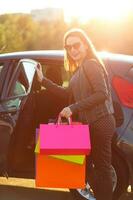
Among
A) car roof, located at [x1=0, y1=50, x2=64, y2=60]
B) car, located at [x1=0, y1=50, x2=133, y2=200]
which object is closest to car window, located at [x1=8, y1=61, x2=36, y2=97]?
car, located at [x1=0, y1=50, x2=133, y2=200]

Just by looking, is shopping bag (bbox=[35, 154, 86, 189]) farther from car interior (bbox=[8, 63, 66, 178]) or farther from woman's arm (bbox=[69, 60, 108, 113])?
car interior (bbox=[8, 63, 66, 178])

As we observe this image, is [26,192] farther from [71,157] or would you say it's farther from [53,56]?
[71,157]

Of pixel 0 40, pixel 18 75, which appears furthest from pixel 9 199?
pixel 0 40

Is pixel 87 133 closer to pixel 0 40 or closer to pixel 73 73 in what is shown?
pixel 73 73

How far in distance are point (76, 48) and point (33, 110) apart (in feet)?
5.34

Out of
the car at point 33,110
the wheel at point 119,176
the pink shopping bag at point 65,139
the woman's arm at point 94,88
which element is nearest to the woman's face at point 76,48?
the woman's arm at point 94,88

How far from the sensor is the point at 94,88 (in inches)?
201

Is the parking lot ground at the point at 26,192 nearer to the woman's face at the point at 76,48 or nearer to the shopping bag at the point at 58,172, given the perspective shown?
the shopping bag at the point at 58,172

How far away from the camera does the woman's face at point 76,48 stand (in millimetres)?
5207

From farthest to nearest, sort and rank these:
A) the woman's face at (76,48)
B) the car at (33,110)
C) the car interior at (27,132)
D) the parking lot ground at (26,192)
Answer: the parking lot ground at (26,192)
the car interior at (27,132)
the car at (33,110)
the woman's face at (76,48)

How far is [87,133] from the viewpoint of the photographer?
5059 mm

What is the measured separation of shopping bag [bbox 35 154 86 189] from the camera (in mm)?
5219

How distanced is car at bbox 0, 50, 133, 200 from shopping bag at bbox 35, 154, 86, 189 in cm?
92

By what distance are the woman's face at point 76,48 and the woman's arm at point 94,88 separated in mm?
105
